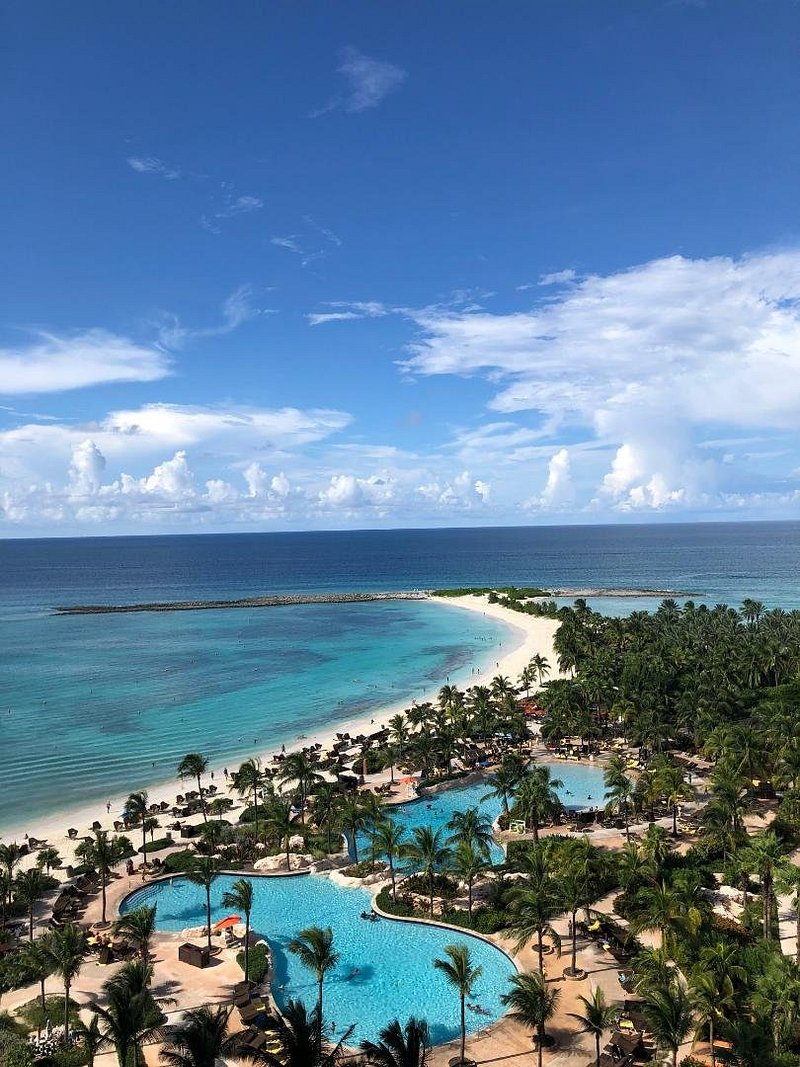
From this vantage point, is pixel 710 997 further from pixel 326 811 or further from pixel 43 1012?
pixel 326 811

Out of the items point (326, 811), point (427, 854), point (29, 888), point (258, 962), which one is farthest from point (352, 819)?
point (29, 888)

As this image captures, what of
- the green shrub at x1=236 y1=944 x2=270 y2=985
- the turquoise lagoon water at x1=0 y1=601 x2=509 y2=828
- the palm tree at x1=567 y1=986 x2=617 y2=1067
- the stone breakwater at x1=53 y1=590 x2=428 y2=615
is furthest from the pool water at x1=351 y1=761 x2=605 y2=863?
the stone breakwater at x1=53 y1=590 x2=428 y2=615

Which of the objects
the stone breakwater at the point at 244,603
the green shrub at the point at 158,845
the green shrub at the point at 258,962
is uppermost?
the stone breakwater at the point at 244,603

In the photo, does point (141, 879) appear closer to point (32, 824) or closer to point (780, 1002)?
point (32, 824)

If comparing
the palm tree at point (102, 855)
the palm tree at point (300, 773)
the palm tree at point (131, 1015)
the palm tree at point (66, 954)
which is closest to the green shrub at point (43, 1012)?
the palm tree at point (66, 954)

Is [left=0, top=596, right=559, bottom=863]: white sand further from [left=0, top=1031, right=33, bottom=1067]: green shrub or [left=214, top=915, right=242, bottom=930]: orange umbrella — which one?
[left=0, top=1031, right=33, bottom=1067]: green shrub

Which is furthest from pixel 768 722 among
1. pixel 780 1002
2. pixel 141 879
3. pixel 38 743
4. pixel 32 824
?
pixel 38 743

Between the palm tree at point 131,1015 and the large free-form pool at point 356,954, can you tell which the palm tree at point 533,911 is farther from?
the palm tree at point 131,1015

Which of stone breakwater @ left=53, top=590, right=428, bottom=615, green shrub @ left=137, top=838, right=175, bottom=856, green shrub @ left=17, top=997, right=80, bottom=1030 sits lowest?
green shrub @ left=137, top=838, right=175, bottom=856
